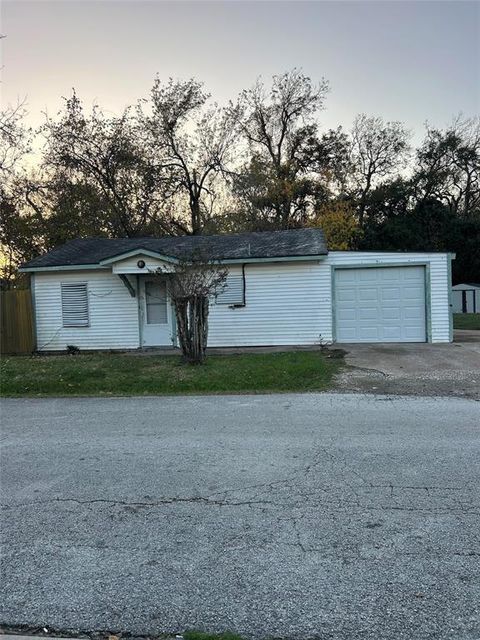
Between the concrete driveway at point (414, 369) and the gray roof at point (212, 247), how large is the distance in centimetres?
360

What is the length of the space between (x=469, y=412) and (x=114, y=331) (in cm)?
1222

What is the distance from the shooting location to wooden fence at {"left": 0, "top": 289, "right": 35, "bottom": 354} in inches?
675

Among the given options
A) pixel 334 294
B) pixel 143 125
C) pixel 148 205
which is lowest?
pixel 334 294

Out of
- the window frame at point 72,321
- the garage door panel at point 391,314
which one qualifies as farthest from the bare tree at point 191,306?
the garage door panel at point 391,314

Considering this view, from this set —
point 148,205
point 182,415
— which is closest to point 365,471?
point 182,415

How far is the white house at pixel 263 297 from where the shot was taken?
16.0 metres

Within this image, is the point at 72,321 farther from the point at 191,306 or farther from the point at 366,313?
the point at 366,313

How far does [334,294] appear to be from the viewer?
16250mm

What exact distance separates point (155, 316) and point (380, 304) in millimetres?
7101

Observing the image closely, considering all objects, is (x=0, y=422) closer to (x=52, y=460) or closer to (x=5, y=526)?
(x=52, y=460)

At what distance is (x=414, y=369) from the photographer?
1132cm

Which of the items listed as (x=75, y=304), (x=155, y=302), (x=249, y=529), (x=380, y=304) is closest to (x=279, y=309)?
(x=380, y=304)

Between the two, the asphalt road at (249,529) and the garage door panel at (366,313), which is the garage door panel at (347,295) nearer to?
the garage door panel at (366,313)

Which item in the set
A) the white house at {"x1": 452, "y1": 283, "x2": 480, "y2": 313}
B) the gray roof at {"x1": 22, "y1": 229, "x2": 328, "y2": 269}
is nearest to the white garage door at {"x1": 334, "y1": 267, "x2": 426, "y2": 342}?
the gray roof at {"x1": 22, "y1": 229, "x2": 328, "y2": 269}
